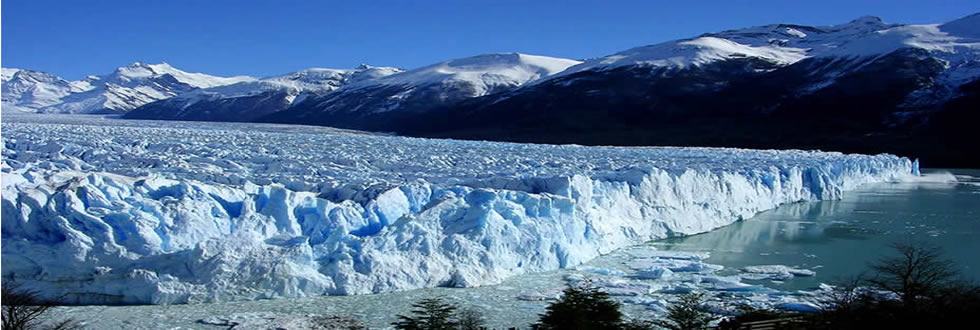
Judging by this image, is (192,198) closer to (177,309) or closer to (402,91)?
(177,309)

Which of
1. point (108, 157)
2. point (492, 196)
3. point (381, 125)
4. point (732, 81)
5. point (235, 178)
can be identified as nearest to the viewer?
point (492, 196)

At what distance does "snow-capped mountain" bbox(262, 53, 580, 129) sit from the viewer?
7406 centimetres

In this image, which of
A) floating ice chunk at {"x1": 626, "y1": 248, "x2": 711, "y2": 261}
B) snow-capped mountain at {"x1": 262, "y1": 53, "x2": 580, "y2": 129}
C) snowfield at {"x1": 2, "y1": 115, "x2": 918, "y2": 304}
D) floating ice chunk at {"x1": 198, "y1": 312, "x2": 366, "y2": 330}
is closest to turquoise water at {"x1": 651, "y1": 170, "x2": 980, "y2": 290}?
floating ice chunk at {"x1": 626, "y1": 248, "x2": 711, "y2": 261}

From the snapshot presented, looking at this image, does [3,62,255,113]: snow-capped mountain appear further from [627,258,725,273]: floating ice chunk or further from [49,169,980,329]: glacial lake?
[627,258,725,273]: floating ice chunk

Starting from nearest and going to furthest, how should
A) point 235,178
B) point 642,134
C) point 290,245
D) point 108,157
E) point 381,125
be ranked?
point 290,245, point 235,178, point 108,157, point 642,134, point 381,125

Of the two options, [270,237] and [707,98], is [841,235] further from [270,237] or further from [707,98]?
[707,98]

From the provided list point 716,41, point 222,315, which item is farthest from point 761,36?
point 222,315

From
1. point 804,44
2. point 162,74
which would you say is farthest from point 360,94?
point 162,74

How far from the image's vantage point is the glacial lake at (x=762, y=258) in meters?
7.67

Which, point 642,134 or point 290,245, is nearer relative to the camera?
point 290,245

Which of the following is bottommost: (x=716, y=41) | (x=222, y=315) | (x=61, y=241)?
(x=222, y=315)

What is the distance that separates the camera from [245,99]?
88438mm

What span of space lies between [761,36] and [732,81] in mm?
26873

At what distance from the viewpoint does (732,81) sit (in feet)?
197
